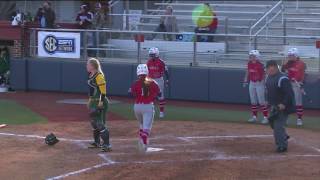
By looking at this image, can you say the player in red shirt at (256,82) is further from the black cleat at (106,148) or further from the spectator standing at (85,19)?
the spectator standing at (85,19)

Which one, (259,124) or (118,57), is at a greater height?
(118,57)

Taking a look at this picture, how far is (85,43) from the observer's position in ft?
71.3

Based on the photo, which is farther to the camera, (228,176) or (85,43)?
(85,43)

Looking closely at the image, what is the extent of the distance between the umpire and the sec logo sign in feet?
39.1

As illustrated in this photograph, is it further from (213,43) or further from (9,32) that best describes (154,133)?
(9,32)

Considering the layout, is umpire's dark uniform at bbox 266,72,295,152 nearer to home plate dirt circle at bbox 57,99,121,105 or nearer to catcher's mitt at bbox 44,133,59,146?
catcher's mitt at bbox 44,133,59,146

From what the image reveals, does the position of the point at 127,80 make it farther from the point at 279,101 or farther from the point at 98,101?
the point at 279,101

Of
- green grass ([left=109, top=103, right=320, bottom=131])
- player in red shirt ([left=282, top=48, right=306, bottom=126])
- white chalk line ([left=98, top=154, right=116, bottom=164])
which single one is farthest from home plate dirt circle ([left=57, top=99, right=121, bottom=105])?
white chalk line ([left=98, top=154, right=116, bottom=164])

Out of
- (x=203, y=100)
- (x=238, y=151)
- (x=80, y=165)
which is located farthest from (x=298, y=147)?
(x=203, y=100)

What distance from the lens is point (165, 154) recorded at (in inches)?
446

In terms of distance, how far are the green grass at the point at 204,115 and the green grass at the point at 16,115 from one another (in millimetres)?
2223

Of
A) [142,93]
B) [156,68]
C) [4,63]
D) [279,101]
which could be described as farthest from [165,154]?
[4,63]

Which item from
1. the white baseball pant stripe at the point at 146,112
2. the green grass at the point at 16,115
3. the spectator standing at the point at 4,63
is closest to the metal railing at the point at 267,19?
the green grass at the point at 16,115

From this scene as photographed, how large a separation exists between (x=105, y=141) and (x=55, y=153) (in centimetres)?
91
